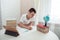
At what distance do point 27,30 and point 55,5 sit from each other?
2.85 ft

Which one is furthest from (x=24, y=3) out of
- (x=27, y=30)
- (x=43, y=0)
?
(x=27, y=30)

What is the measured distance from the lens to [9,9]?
269cm

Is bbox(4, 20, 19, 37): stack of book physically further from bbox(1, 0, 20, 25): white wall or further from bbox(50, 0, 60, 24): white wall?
bbox(50, 0, 60, 24): white wall

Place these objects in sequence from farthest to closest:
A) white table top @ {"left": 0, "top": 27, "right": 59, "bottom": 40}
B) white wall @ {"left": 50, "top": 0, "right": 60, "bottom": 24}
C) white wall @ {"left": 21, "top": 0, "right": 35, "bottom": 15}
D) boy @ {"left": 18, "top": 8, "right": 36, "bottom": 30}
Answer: white wall @ {"left": 21, "top": 0, "right": 35, "bottom": 15}, white wall @ {"left": 50, "top": 0, "right": 60, "bottom": 24}, boy @ {"left": 18, "top": 8, "right": 36, "bottom": 30}, white table top @ {"left": 0, "top": 27, "right": 59, "bottom": 40}

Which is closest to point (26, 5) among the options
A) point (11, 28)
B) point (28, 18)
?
point (28, 18)

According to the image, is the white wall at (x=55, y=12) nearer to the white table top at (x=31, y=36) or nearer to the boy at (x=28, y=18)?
the boy at (x=28, y=18)

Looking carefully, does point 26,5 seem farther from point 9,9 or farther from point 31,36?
point 31,36

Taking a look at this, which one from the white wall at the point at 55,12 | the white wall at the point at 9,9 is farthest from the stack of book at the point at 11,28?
the white wall at the point at 55,12

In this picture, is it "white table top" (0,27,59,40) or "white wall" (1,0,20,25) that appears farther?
"white wall" (1,0,20,25)

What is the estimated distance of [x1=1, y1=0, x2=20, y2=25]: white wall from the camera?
2.60m

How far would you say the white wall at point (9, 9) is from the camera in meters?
2.60

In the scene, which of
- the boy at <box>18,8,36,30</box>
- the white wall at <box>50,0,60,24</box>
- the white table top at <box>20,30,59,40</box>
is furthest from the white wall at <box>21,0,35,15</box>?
the white table top at <box>20,30,59,40</box>

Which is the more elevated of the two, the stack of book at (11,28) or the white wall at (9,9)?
the white wall at (9,9)

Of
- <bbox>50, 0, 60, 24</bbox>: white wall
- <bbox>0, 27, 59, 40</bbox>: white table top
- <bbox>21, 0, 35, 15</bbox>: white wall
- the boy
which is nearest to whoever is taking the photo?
<bbox>0, 27, 59, 40</bbox>: white table top
